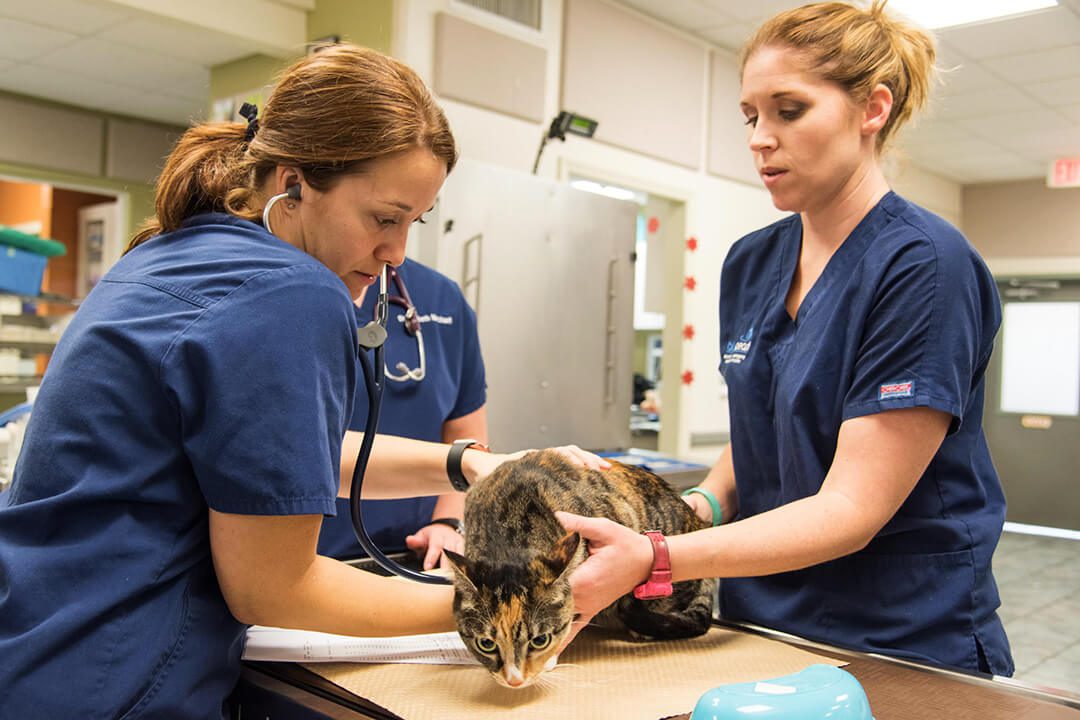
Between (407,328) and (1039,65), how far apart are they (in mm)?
4667

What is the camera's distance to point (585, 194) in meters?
3.81

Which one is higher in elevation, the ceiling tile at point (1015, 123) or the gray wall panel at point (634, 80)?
the ceiling tile at point (1015, 123)

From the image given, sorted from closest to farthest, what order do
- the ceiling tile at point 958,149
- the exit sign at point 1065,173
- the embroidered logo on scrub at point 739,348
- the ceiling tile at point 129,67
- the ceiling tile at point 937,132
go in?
the embroidered logo on scrub at point 739,348 → the ceiling tile at point 129,67 → the ceiling tile at point 937,132 → the ceiling tile at point 958,149 → the exit sign at point 1065,173

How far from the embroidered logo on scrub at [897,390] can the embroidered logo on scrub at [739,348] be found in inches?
11.5

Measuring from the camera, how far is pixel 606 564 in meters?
1.01

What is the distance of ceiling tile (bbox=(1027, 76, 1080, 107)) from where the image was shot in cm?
517

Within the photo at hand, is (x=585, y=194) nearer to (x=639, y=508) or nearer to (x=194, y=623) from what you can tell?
(x=639, y=508)

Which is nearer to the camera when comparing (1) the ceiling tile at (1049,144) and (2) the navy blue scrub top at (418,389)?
(2) the navy blue scrub top at (418,389)

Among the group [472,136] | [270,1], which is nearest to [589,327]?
[472,136]

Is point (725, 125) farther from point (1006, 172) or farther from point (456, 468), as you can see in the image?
point (456, 468)

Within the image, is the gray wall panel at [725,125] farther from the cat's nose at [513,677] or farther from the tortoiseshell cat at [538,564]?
the cat's nose at [513,677]

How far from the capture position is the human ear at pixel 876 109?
1.21 m

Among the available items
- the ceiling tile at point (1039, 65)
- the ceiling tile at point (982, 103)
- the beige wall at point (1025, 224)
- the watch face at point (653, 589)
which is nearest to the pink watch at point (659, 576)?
the watch face at point (653, 589)

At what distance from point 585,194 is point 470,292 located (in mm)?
755
